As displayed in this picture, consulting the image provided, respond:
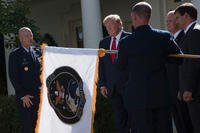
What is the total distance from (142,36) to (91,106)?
124cm

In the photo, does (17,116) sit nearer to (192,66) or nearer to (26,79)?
(26,79)

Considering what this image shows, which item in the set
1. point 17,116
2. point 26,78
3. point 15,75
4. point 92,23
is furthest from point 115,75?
point 92,23

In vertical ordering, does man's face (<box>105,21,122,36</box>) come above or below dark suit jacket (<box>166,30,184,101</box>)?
above

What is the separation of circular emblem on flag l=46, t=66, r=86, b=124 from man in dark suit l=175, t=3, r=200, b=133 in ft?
4.25

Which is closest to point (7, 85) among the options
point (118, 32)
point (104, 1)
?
point (104, 1)

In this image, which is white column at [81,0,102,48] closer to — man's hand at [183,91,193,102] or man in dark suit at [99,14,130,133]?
man in dark suit at [99,14,130,133]

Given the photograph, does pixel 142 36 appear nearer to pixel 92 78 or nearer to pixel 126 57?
pixel 126 57

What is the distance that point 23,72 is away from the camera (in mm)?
8719

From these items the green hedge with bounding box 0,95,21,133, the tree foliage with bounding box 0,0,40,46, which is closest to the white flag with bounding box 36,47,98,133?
the green hedge with bounding box 0,95,21,133

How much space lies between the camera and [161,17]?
13.6 metres

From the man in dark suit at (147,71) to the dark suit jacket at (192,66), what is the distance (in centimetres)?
39

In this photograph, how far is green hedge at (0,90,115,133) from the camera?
380 inches

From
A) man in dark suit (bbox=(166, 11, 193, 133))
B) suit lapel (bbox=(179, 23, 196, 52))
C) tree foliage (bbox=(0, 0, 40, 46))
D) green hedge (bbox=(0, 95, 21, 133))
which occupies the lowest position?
green hedge (bbox=(0, 95, 21, 133))

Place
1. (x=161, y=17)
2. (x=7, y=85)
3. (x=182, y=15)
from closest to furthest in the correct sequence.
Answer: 1. (x=182, y=15)
2. (x=161, y=17)
3. (x=7, y=85)
